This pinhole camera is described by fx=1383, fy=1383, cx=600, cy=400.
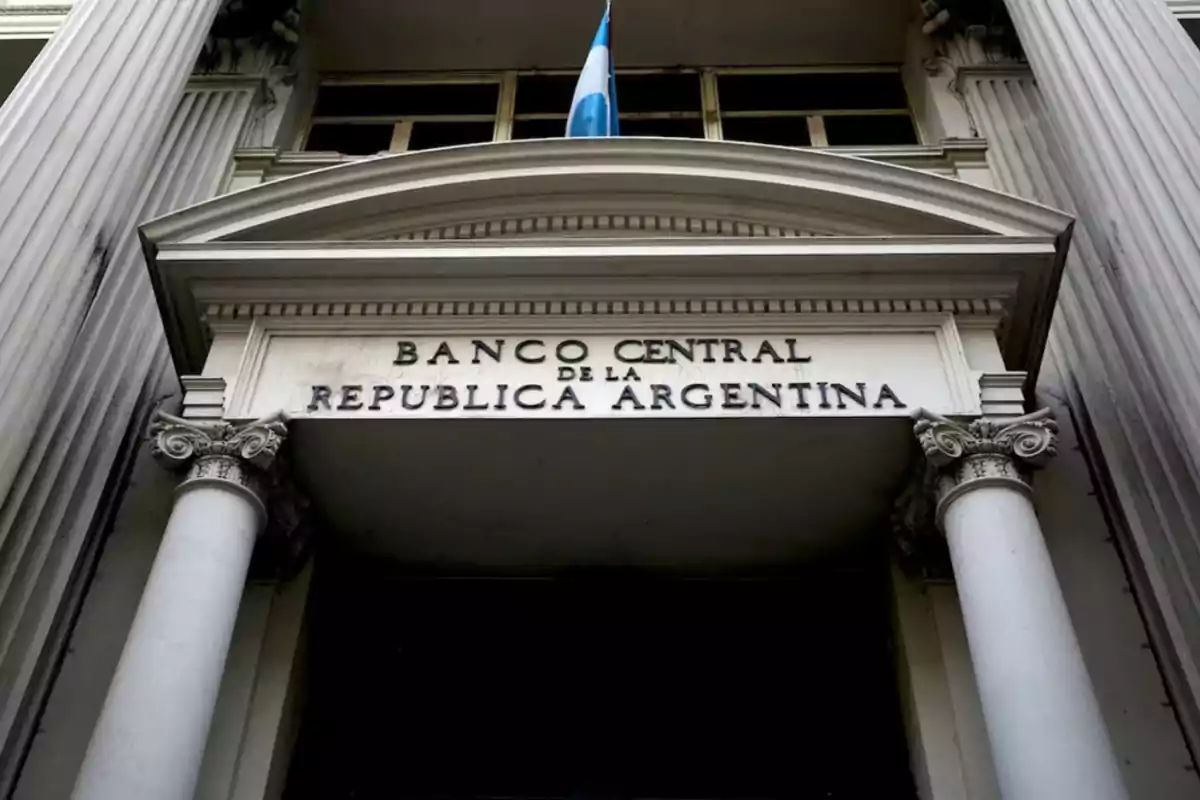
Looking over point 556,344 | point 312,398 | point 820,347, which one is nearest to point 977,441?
point 820,347

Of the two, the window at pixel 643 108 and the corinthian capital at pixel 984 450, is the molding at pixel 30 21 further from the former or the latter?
the corinthian capital at pixel 984 450

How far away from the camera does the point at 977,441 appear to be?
7.93 m

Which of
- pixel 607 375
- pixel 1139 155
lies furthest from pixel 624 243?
pixel 1139 155

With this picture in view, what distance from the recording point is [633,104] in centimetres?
1434

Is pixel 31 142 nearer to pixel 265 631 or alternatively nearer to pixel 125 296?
pixel 125 296

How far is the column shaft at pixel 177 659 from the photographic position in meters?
6.62

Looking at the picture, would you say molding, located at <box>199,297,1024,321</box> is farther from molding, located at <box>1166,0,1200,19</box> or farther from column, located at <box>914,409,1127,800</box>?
molding, located at <box>1166,0,1200,19</box>

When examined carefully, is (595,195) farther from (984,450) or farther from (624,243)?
(984,450)

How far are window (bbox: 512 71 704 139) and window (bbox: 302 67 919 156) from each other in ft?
0.03

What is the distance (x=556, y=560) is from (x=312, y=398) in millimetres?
2064

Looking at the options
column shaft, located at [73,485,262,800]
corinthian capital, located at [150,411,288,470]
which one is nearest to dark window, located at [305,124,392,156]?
corinthian capital, located at [150,411,288,470]

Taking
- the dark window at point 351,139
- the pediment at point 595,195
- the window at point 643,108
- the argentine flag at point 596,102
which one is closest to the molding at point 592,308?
the pediment at point 595,195

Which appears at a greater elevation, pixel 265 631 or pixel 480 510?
pixel 480 510

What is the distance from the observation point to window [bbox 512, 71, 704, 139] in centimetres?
1382
